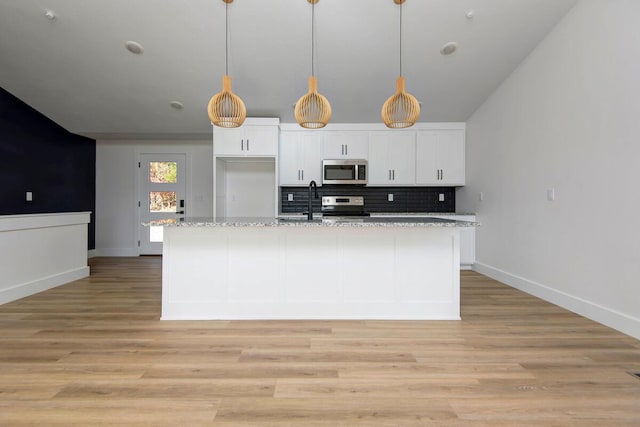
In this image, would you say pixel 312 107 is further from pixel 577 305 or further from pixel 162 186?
pixel 162 186

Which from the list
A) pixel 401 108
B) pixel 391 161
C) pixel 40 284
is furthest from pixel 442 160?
pixel 40 284

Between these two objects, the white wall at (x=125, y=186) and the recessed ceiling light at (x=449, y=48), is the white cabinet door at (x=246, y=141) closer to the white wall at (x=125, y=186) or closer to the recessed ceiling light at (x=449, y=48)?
the white wall at (x=125, y=186)

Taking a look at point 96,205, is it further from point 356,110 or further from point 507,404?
point 507,404

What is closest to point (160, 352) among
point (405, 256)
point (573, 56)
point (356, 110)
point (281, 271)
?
point (281, 271)

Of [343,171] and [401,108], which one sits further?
[343,171]

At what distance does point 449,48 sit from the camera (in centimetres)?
377

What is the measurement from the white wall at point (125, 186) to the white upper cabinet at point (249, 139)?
157cm

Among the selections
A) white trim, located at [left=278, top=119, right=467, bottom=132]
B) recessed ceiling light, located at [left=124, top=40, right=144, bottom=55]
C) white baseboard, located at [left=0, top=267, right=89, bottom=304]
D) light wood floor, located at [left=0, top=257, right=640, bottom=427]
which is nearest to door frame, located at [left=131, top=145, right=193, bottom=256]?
white baseboard, located at [left=0, top=267, right=89, bottom=304]

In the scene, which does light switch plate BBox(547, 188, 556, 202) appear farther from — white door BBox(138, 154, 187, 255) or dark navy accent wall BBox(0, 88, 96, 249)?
dark navy accent wall BBox(0, 88, 96, 249)

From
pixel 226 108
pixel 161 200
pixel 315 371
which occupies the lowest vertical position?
pixel 315 371

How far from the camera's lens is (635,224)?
2545mm

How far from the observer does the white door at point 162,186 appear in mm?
6414

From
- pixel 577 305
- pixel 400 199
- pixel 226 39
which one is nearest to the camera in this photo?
pixel 577 305

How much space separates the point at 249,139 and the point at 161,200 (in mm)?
2632
